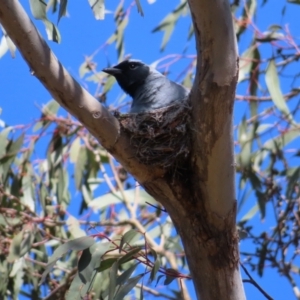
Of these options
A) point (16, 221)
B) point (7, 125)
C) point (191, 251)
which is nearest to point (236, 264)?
point (191, 251)

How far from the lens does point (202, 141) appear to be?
2510mm

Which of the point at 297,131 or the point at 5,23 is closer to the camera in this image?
the point at 5,23

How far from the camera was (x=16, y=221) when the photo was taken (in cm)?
415

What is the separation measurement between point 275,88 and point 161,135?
1191 millimetres

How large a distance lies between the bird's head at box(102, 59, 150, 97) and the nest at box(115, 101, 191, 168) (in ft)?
3.56

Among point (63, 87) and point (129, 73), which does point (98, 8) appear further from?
point (129, 73)

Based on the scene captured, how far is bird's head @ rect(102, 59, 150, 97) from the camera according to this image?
4027mm

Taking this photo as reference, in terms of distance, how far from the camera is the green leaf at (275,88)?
12.6ft

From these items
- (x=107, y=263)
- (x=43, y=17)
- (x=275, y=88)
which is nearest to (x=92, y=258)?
(x=107, y=263)

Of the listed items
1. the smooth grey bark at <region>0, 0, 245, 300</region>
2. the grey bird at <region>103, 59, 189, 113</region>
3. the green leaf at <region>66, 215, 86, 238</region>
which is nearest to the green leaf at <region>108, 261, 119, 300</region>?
the smooth grey bark at <region>0, 0, 245, 300</region>

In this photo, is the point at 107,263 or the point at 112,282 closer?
the point at 112,282

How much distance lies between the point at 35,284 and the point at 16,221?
434 millimetres

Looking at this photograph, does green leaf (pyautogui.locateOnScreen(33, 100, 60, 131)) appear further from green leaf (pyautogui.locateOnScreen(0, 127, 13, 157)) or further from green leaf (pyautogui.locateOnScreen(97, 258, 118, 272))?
green leaf (pyautogui.locateOnScreen(97, 258, 118, 272))

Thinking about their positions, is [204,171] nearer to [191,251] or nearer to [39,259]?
[191,251]
